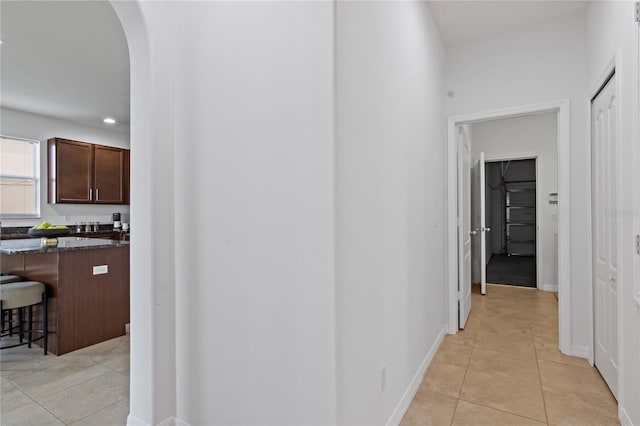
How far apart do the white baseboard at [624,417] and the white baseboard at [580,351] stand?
95 cm

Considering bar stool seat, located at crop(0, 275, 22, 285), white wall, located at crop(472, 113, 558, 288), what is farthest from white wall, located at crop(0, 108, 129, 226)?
white wall, located at crop(472, 113, 558, 288)

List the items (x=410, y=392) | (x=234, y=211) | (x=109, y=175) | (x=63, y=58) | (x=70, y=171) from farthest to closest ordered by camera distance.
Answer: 1. (x=109, y=175)
2. (x=70, y=171)
3. (x=63, y=58)
4. (x=410, y=392)
5. (x=234, y=211)

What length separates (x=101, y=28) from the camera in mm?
2828

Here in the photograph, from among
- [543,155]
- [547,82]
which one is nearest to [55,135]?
[547,82]

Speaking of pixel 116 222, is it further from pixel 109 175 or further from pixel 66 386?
pixel 66 386

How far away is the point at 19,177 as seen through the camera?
4910mm

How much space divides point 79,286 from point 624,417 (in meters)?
4.15

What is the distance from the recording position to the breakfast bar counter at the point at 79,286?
9.47 ft

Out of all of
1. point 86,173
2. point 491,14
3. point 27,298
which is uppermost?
point 491,14

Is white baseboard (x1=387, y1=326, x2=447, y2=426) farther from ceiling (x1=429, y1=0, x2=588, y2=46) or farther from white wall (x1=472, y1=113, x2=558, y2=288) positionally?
white wall (x1=472, y1=113, x2=558, y2=288)

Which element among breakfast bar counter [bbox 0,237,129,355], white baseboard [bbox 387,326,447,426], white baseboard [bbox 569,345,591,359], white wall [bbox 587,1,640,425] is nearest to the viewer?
white wall [bbox 587,1,640,425]

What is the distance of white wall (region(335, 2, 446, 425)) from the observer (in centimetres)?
133

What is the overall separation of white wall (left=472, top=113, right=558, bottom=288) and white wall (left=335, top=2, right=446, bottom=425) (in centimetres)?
310

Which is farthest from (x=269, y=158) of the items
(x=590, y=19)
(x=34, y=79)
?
(x=34, y=79)
